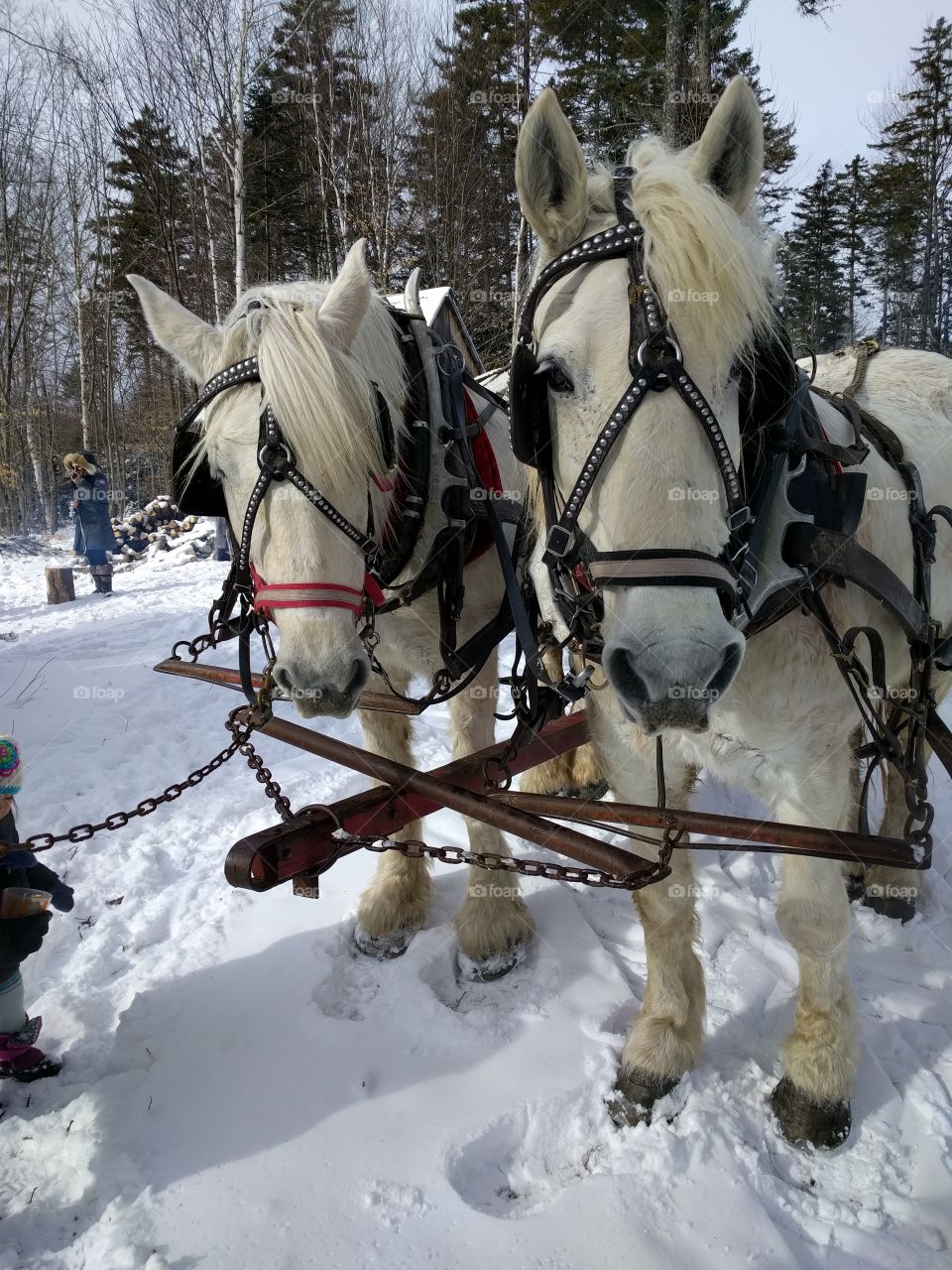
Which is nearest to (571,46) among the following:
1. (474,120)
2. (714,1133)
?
(474,120)

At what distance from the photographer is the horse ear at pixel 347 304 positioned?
1.78 meters

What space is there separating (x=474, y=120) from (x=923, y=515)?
14494 millimetres

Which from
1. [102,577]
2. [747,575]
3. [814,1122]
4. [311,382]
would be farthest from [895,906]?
[102,577]

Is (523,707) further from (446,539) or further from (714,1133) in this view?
(714,1133)

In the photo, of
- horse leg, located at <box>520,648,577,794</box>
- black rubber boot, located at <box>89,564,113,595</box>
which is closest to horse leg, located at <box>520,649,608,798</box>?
horse leg, located at <box>520,648,577,794</box>

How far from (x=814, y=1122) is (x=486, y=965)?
3.47ft

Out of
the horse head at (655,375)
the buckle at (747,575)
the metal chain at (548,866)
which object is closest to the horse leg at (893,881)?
the metal chain at (548,866)

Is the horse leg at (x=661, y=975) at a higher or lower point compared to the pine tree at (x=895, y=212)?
lower

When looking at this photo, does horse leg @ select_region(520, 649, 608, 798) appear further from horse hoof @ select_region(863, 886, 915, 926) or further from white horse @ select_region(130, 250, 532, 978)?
white horse @ select_region(130, 250, 532, 978)

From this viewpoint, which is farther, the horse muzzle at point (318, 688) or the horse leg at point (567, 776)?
the horse leg at point (567, 776)

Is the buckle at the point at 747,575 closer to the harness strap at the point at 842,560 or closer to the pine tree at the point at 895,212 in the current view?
the harness strap at the point at 842,560

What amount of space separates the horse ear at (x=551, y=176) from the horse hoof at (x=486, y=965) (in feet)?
7.22

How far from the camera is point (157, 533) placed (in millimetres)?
15406

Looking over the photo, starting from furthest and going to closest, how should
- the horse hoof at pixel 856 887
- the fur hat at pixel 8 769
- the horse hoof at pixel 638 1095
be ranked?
the horse hoof at pixel 856 887 < the fur hat at pixel 8 769 < the horse hoof at pixel 638 1095
